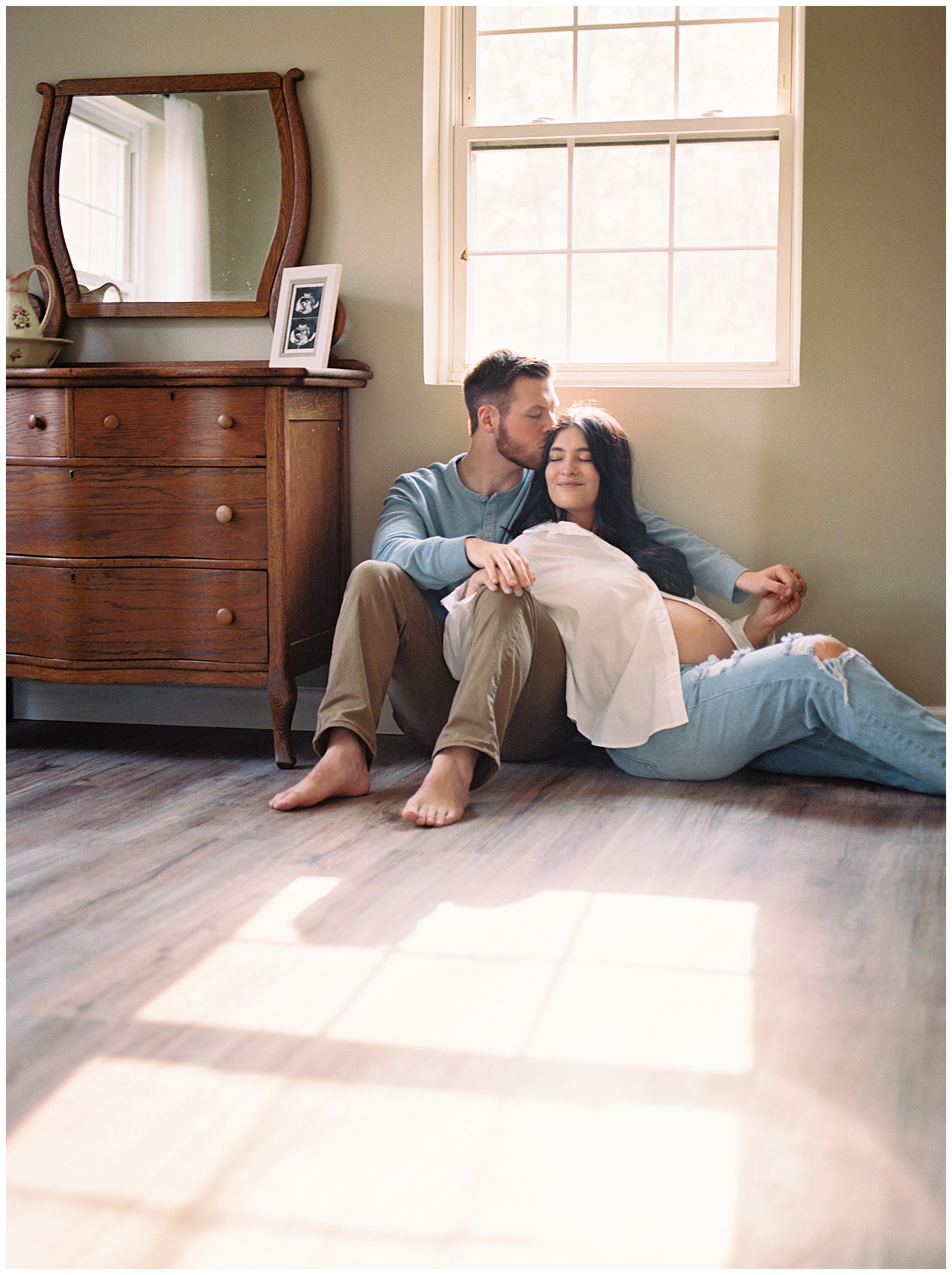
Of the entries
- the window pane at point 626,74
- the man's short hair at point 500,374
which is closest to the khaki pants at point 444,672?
the man's short hair at point 500,374

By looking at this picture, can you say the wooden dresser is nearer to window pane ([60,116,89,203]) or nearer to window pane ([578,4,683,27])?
window pane ([60,116,89,203])

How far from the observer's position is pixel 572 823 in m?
2.48

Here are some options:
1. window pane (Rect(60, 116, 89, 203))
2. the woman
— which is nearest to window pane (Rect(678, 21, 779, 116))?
the woman

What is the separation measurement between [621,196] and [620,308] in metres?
0.32

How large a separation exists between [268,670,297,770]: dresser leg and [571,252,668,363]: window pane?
129 cm

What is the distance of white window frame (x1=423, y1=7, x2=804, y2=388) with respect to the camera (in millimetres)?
3236

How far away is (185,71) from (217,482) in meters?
1.35

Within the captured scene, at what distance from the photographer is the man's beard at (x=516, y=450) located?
3082mm

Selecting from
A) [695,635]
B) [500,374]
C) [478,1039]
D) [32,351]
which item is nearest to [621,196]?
[500,374]

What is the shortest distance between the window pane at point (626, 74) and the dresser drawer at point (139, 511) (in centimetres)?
148

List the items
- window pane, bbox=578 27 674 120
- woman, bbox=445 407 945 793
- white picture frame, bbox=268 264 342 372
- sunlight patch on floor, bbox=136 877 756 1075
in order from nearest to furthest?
sunlight patch on floor, bbox=136 877 756 1075, woman, bbox=445 407 945 793, white picture frame, bbox=268 264 342 372, window pane, bbox=578 27 674 120

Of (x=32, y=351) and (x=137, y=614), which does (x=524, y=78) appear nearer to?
(x=32, y=351)

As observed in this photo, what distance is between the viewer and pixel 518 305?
347 centimetres

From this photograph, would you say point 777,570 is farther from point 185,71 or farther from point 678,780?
point 185,71
